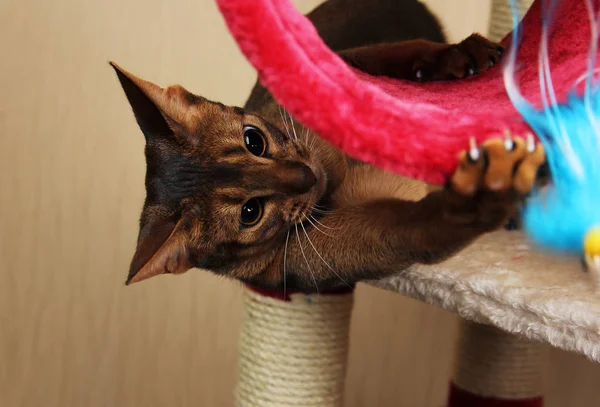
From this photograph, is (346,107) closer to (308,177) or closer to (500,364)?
(308,177)

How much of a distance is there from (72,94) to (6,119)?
0.53 ft

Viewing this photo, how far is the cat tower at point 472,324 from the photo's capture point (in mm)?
700

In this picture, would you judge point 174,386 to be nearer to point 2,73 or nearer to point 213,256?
point 2,73

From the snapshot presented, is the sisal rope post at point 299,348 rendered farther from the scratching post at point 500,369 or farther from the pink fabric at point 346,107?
the pink fabric at point 346,107

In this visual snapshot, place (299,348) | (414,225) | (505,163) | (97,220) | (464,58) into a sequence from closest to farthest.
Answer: (505,163)
(414,225)
(464,58)
(299,348)
(97,220)

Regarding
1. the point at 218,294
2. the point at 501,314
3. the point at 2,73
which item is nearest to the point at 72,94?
the point at 2,73

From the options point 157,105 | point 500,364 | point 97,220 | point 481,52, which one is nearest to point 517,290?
point 481,52

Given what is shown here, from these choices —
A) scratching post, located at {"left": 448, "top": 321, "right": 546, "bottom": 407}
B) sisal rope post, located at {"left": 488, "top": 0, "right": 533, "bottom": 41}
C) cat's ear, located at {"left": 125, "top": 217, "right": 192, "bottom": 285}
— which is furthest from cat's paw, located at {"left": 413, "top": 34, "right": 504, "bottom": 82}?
scratching post, located at {"left": 448, "top": 321, "right": 546, "bottom": 407}

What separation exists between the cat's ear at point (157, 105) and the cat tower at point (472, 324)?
0.30 m

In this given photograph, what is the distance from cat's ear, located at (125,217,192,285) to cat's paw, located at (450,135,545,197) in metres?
0.40

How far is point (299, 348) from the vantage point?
1056 millimetres

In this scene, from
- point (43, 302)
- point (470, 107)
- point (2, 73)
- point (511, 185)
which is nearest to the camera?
point (511, 185)

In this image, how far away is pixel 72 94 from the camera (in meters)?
1.66

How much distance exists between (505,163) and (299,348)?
0.62m
